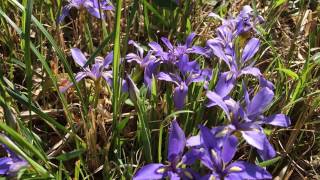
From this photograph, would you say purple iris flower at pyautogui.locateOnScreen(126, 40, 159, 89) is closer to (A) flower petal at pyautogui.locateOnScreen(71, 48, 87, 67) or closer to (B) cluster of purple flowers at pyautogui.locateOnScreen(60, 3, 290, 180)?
(B) cluster of purple flowers at pyautogui.locateOnScreen(60, 3, 290, 180)

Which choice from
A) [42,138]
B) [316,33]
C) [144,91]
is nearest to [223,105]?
[144,91]

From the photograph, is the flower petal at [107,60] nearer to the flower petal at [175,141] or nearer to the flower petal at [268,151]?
the flower petal at [175,141]

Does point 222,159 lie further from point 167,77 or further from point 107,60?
point 107,60

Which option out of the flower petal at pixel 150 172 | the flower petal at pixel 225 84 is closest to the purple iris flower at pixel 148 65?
the flower petal at pixel 225 84

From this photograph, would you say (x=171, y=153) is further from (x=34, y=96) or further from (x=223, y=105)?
(x=34, y=96)

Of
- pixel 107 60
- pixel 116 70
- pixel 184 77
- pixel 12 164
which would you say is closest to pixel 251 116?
pixel 184 77
